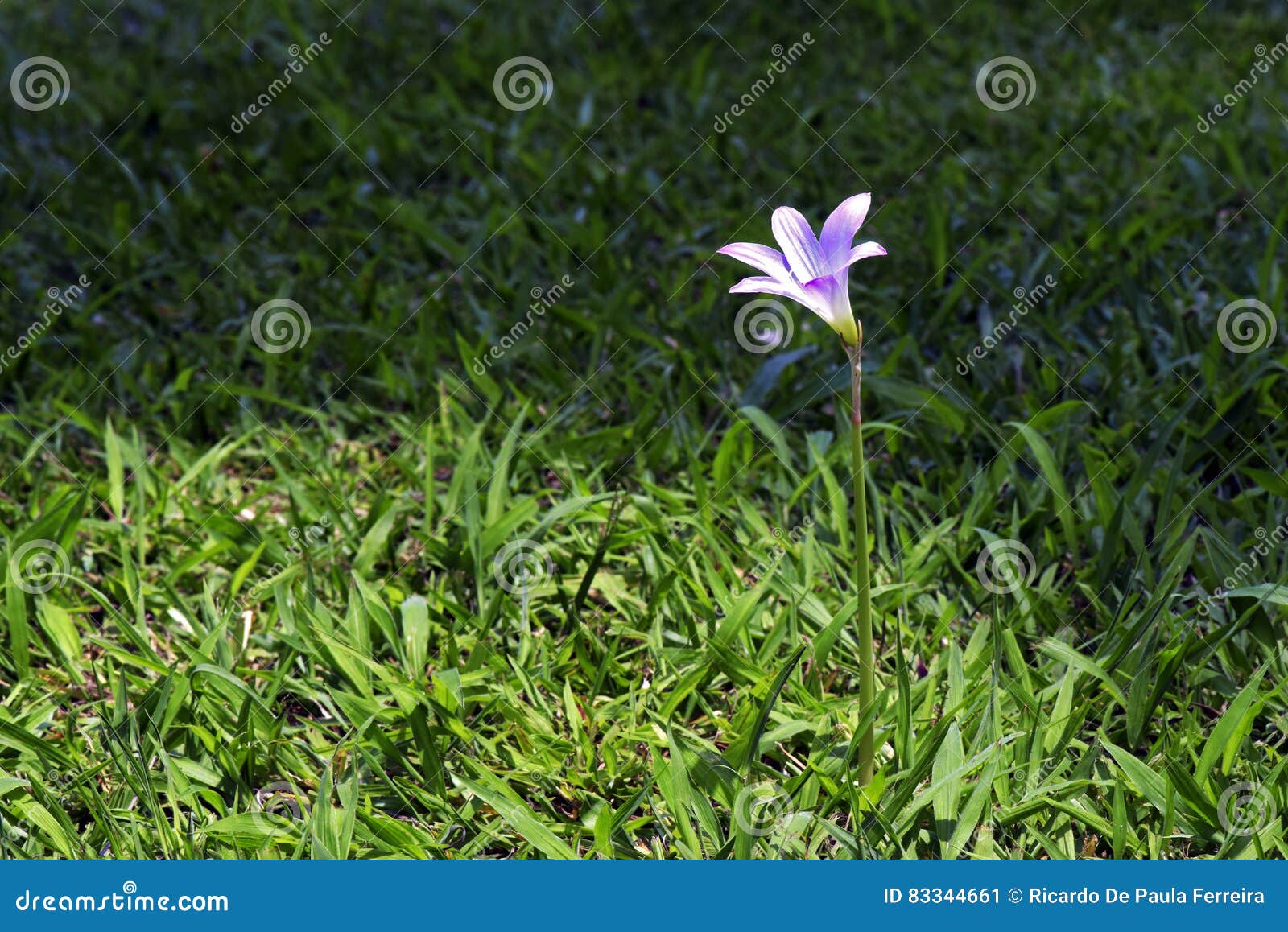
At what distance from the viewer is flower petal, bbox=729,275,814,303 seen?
1562 millimetres

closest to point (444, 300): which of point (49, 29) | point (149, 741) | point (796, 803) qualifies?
point (149, 741)

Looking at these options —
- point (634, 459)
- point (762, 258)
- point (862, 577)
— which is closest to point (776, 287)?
point (762, 258)

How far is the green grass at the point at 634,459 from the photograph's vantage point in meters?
2.04

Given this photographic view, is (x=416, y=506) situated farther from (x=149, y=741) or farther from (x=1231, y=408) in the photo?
(x=1231, y=408)

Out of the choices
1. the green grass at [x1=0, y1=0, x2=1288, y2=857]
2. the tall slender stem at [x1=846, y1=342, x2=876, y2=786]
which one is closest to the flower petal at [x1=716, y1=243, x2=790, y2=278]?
the tall slender stem at [x1=846, y1=342, x2=876, y2=786]

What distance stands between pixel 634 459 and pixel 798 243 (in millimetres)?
1297

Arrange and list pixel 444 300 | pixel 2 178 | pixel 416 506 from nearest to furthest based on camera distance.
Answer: pixel 416 506 → pixel 444 300 → pixel 2 178

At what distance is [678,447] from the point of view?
2.96 metres

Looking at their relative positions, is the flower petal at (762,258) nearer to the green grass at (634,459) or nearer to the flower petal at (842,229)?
the flower petal at (842,229)

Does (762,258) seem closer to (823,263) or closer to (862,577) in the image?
(823,263)

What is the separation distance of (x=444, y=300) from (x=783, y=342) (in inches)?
39.3

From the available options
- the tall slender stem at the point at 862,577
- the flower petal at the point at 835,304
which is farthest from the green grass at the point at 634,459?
the flower petal at the point at 835,304

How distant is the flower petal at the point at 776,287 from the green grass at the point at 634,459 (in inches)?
26.8

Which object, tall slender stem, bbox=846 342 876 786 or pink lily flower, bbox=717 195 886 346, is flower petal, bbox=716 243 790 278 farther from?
tall slender stem, bbox=846 342 876 786
